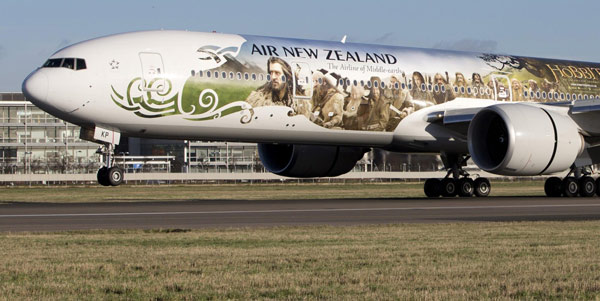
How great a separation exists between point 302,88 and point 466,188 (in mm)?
7107

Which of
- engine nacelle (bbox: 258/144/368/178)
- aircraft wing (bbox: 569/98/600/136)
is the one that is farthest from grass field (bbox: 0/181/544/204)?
aircraft wing (bbox: 569/98/600/136)

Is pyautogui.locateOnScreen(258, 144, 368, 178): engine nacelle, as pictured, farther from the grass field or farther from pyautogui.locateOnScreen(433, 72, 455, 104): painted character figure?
pyautogui.locateOnScreen(433, 72, 455, 104): painted character figure

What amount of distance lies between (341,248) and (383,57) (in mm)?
17703

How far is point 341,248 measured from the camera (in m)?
12.0

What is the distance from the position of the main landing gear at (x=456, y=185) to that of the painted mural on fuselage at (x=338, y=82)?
2.21 meters

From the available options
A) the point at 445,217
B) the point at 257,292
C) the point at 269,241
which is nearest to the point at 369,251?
the point at 269,241

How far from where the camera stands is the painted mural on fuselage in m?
25.3

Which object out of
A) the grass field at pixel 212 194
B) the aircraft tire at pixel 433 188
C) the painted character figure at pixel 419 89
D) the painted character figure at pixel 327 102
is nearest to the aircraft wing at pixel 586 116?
the painted character figure at pixel 419 89

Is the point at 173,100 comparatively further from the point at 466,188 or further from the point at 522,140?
the point at 466,188

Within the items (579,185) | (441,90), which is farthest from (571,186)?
(441,90)

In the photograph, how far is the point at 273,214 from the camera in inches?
782

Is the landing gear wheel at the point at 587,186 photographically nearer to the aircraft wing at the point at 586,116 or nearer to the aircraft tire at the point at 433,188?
the aircraft wing at the point at 586,116

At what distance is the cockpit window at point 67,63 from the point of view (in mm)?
24531

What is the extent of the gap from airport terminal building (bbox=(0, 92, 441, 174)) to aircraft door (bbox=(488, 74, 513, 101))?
5644 centimetres
